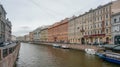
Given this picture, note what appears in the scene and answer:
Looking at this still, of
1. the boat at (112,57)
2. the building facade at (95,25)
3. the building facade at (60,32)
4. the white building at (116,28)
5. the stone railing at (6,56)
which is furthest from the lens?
the building facade at (60,32)

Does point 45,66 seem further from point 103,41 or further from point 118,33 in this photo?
point 103,41

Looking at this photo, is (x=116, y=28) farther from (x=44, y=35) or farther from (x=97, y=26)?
(x=44, y=35)

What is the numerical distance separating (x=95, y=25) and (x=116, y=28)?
14823mm

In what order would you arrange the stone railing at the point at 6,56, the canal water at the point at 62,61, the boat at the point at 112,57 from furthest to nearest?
the boat at the point at 112,57, the canal water at the point at 62,61, the stone railing at the point at 6,56

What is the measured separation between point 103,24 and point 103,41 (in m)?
5.88

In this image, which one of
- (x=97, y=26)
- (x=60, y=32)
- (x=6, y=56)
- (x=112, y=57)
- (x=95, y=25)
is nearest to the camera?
(x=6, y=56)

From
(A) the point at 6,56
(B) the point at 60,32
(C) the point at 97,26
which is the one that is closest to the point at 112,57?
(A) the point at 6,56

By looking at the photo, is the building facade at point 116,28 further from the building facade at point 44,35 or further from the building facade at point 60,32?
the building facade at point 44,35

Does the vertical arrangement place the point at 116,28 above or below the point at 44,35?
below

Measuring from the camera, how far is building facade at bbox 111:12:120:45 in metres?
54.2

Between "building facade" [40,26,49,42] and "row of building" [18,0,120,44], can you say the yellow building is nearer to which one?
"building facade" [40,26,49,42]

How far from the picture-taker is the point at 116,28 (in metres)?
55.2

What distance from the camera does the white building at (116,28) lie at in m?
54.2

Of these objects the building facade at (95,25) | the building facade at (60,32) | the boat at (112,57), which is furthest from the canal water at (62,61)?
the building facade at (60,32)
